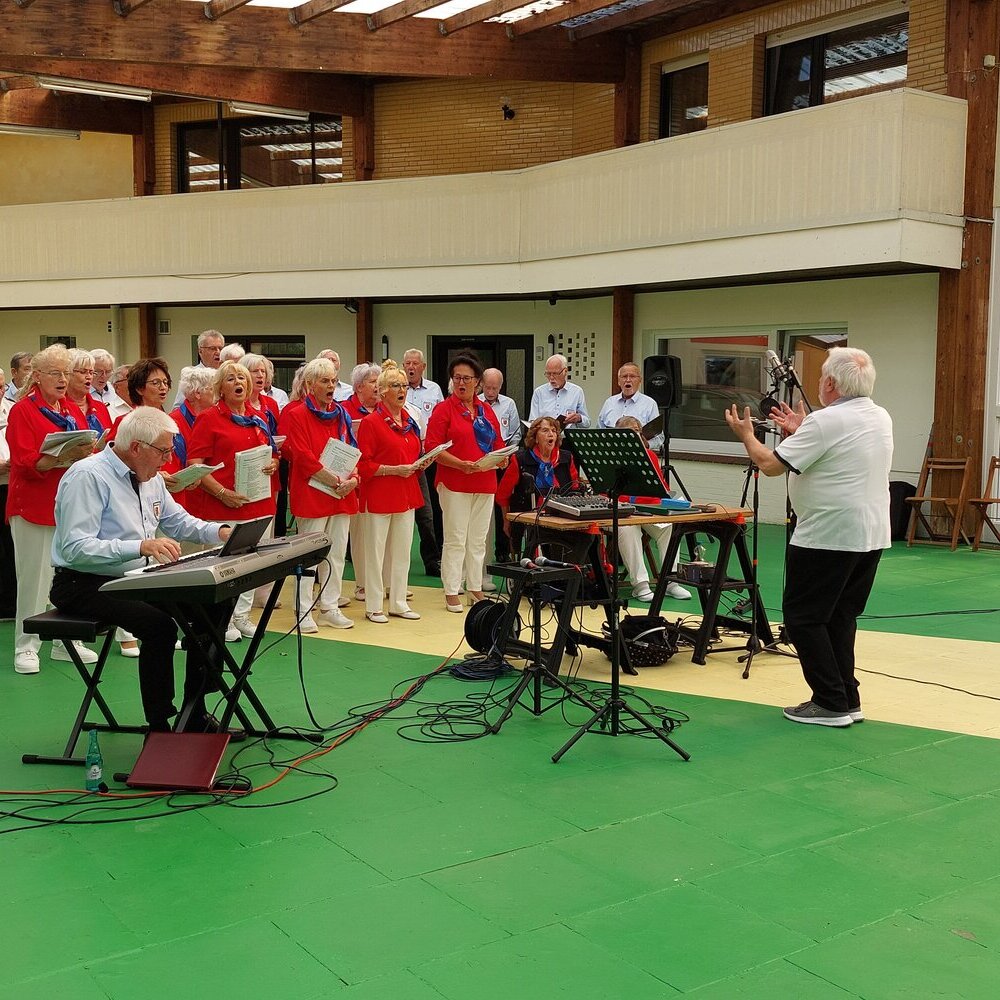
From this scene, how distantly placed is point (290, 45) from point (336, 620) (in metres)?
8.77

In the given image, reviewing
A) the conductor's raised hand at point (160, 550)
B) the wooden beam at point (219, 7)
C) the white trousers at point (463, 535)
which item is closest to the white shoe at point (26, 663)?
the conductor's raised hand at point (160, 550)

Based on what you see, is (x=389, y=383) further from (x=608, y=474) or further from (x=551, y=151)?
(x=551, y=151)

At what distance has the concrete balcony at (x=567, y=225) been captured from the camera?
41.0 feet

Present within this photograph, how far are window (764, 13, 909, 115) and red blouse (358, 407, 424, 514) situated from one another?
29.6 ft

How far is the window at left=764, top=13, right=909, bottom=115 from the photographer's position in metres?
14.3

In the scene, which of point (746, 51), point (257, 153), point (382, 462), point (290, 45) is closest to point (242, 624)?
point (382, 462)

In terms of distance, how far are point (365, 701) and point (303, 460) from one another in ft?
6.93

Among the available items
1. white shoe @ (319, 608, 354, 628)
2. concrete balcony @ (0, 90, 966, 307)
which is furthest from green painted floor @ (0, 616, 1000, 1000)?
concrete balcony @ (0, 90, 966, 307)

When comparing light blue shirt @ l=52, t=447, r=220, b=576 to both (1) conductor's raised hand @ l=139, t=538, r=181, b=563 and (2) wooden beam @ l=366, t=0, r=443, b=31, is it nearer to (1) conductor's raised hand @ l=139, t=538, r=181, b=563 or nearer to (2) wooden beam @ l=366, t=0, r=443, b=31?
(1) conductor's raised hand @ l=139, t=538, r=181, b=563

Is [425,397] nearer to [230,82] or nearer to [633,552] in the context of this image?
[633,552]

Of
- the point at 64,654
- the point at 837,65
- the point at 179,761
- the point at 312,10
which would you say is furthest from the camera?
the point at 837,65

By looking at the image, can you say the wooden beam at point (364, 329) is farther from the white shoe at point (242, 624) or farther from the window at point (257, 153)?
the white shoe at point (242, 624)

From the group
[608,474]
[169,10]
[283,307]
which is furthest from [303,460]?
[283,307]

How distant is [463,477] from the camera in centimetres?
879
